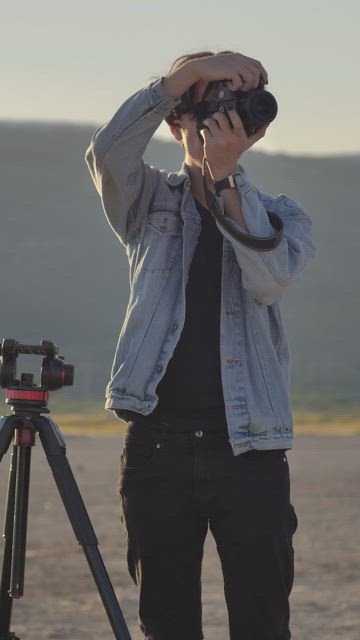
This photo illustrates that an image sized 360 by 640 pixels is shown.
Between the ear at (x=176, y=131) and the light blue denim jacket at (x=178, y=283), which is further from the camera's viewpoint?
the ear at (x=176, y=131)

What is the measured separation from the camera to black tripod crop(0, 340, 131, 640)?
296 centimetres

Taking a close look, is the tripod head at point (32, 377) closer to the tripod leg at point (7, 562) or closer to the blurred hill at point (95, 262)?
the tripod leg at point (7, 562)

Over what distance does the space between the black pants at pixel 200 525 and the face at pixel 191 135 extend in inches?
23.3

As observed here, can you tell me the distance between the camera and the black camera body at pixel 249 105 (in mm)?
3004

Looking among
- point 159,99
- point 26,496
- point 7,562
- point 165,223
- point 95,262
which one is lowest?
point 7,562

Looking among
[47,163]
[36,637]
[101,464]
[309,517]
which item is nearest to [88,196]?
[47,163]

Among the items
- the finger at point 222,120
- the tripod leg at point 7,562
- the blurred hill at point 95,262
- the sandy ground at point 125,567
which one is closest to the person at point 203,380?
the finger at point 222,120

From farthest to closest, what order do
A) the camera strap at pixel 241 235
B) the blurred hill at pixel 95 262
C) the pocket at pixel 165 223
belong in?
the blurred hill at pixel 95 262, the pocket at pixel 165 223, the camera strap at pixel 241 235

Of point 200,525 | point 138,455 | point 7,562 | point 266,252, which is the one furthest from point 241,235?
point 7,562

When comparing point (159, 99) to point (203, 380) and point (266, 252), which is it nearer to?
point (266, 252)

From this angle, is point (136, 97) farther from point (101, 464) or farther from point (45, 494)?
point (101, 464)

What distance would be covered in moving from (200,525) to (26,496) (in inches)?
14.6

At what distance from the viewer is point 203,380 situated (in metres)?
3.10

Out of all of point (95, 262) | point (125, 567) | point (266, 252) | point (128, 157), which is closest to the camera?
point (266, 252)
